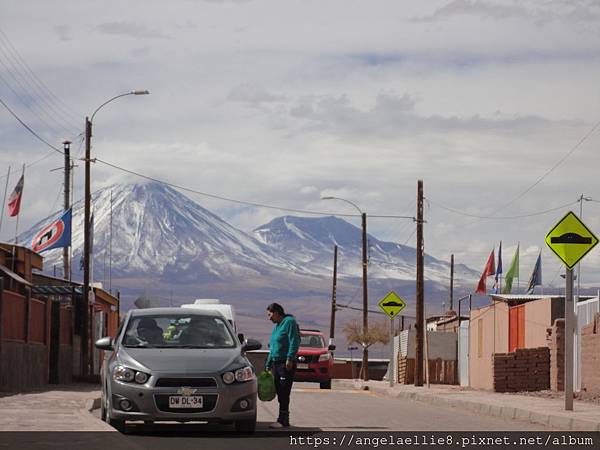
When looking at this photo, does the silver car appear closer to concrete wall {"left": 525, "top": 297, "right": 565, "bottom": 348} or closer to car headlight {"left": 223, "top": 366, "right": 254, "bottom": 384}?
car headlight {"left": 223, "top": 366, "right": 254, "bottom": 384}

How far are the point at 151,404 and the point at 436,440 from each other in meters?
3.42

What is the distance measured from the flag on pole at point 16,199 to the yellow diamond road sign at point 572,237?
30.9 m

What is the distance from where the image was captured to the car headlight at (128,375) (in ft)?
55.0

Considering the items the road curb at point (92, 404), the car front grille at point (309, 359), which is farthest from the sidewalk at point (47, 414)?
the car front grille at point (309, 359)

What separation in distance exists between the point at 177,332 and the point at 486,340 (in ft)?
99.8

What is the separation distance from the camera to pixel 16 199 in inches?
1972

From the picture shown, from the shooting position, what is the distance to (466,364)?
53.0 m

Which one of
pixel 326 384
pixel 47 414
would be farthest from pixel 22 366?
pixel 47 414

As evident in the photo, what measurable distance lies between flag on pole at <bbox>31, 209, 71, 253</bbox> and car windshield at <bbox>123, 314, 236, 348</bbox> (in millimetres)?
28664

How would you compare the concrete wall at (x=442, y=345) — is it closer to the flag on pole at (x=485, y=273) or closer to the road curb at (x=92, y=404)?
the flag on pole at (x=485, y=273)

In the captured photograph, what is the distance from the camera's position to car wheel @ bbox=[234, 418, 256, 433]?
55.9ft

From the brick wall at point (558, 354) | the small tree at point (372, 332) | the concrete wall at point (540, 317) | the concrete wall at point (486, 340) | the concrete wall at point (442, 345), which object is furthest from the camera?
the small tree at point (372, 332)

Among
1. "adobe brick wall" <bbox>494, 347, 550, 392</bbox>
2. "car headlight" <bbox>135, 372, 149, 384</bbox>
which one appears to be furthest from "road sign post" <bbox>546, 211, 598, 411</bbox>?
"adobe brick wall" <bbox>494, 347, 550, 392</bbox>

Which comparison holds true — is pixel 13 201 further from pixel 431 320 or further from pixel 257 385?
pixel 431 320
